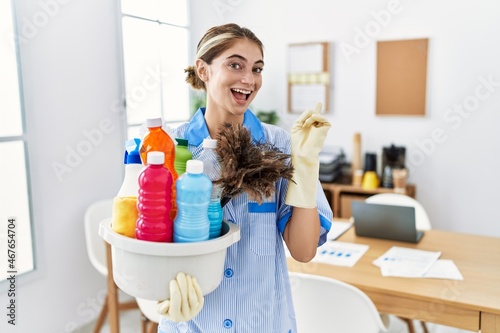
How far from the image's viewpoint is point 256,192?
87 centimetres

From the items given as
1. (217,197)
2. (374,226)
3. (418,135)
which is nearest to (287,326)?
(217,197)

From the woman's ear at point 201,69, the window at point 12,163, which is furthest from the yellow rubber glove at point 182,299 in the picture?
the window at point 12,163

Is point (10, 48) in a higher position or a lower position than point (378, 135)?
higher

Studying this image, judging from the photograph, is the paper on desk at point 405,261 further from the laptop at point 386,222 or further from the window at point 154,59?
the window at point 154,59

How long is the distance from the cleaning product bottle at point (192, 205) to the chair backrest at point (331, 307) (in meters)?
0.75

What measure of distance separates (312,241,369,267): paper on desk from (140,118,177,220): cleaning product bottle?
1.07 meters

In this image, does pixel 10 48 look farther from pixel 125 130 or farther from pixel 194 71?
pixel 194 71

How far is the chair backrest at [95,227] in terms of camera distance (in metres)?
2.58

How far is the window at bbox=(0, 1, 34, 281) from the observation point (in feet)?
7.44

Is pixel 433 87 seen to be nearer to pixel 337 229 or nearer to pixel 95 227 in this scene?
pixel 337 229

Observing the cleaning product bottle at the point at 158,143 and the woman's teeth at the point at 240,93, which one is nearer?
the cleaning product bottle at the point at 158,143

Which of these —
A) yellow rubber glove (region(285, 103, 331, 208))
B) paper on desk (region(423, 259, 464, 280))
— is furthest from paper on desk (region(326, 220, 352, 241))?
yellow rubber glove (region(285, 103, 331, 208))

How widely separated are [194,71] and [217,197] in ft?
1.54

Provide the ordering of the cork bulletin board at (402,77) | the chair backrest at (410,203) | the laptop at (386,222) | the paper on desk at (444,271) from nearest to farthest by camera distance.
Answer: the paper on desk at (444,271), the laptop at (386,222), the chair backrest at (410,203), the cork bulletin board at (402,77)
